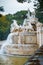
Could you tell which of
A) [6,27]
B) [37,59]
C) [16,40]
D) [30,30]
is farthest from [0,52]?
[37,59]

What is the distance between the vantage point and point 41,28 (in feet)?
59.8

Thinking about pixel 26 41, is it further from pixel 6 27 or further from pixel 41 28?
pixel 6 27

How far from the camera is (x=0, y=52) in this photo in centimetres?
1930

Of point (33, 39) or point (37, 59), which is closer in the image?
point (37, 59)

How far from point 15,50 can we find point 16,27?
3.16 metres

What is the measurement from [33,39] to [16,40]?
127cm

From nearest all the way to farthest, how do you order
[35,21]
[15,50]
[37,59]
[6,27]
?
[37,59] < [15,50] < [35,21] < [6,27]

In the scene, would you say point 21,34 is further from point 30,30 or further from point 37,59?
point 37,59

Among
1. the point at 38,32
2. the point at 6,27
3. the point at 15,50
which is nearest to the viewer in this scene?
the point at 15,50

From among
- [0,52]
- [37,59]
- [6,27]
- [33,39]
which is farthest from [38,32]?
[37,59]

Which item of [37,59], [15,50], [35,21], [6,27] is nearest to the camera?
[37,59]

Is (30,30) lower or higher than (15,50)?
higher

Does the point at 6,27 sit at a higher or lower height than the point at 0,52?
higher

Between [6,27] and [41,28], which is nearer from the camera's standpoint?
[41,28]
